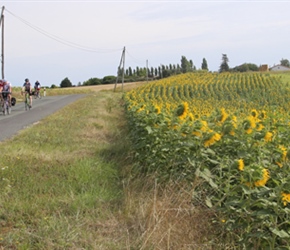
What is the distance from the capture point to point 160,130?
6.48 meters

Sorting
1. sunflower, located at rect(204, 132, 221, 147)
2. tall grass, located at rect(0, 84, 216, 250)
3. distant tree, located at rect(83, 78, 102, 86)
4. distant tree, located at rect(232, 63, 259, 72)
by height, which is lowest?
tall grass, located at rect(0, 84, 216, 250)

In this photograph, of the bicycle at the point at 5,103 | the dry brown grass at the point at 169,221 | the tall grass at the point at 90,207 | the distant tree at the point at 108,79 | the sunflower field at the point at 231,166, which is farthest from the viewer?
the distant tree at the point at 108,79

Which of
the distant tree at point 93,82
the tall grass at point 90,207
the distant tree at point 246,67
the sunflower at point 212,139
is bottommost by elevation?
the tall grass at point 90,207

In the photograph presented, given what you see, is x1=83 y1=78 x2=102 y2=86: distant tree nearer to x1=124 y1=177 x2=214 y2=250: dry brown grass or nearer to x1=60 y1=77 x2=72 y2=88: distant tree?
x1=60 y1=77 x2=72 y2=88: distant tree

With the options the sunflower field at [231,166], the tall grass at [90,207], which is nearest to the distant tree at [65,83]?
the tall grass at [90,207]

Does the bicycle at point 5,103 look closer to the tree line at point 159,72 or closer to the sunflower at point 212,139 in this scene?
the sunflower at point 212,139

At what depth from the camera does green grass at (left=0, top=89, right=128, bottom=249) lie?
179 inches

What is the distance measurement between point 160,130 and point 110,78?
71.2 metres

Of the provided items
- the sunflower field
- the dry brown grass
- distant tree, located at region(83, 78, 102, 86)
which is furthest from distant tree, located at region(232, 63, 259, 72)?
the dry brown grass

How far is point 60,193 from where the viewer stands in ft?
20.2

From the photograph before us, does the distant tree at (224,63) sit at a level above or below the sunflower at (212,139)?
above

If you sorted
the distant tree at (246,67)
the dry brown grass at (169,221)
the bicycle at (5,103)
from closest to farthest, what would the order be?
the dry brown grass at (169,221) < the bicycle at (5,103) < the distant tree at (246,67)

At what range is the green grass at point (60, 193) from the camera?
14.9ft

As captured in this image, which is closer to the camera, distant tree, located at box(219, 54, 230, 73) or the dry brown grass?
the dry brown grass
